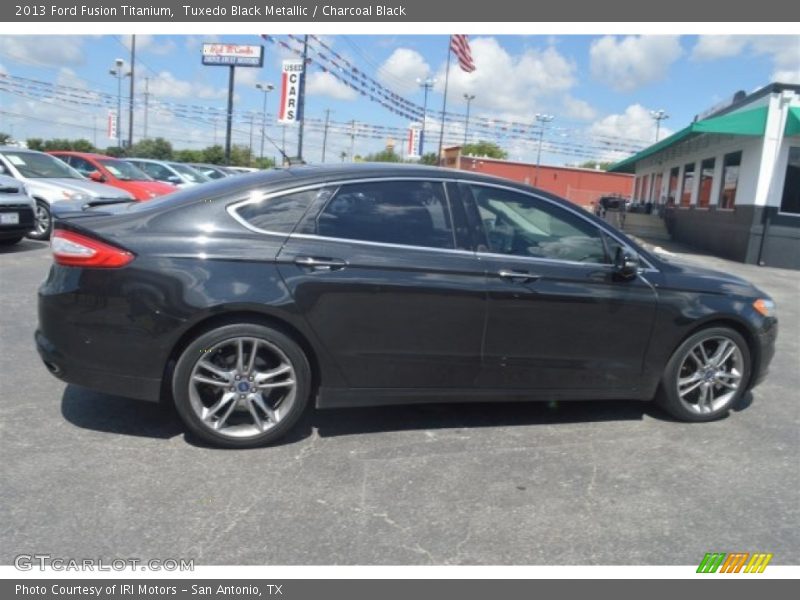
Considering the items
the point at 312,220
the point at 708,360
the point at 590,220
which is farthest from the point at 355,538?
the point at 708,360

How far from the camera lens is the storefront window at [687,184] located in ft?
81.4

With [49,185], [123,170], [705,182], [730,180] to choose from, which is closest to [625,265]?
[49,185]

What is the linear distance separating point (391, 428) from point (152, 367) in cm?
149

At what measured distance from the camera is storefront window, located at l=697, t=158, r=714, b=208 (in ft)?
71.1

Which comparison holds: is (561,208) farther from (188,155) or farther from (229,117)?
(188,155)

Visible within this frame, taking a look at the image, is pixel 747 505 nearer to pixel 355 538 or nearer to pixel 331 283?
pixel 355 538

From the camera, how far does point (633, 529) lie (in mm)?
3117

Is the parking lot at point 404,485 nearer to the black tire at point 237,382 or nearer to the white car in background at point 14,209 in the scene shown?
the black tire at point 237,382

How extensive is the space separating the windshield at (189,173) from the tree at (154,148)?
136ft

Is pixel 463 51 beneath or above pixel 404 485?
above

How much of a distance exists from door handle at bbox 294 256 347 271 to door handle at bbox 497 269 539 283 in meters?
0.95

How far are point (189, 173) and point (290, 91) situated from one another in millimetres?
9484

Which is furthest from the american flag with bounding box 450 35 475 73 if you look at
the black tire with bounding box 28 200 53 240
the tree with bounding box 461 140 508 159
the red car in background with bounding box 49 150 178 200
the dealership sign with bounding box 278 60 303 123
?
the tree with bounding box 461 140 508 159

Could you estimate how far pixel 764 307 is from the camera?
4551mm
